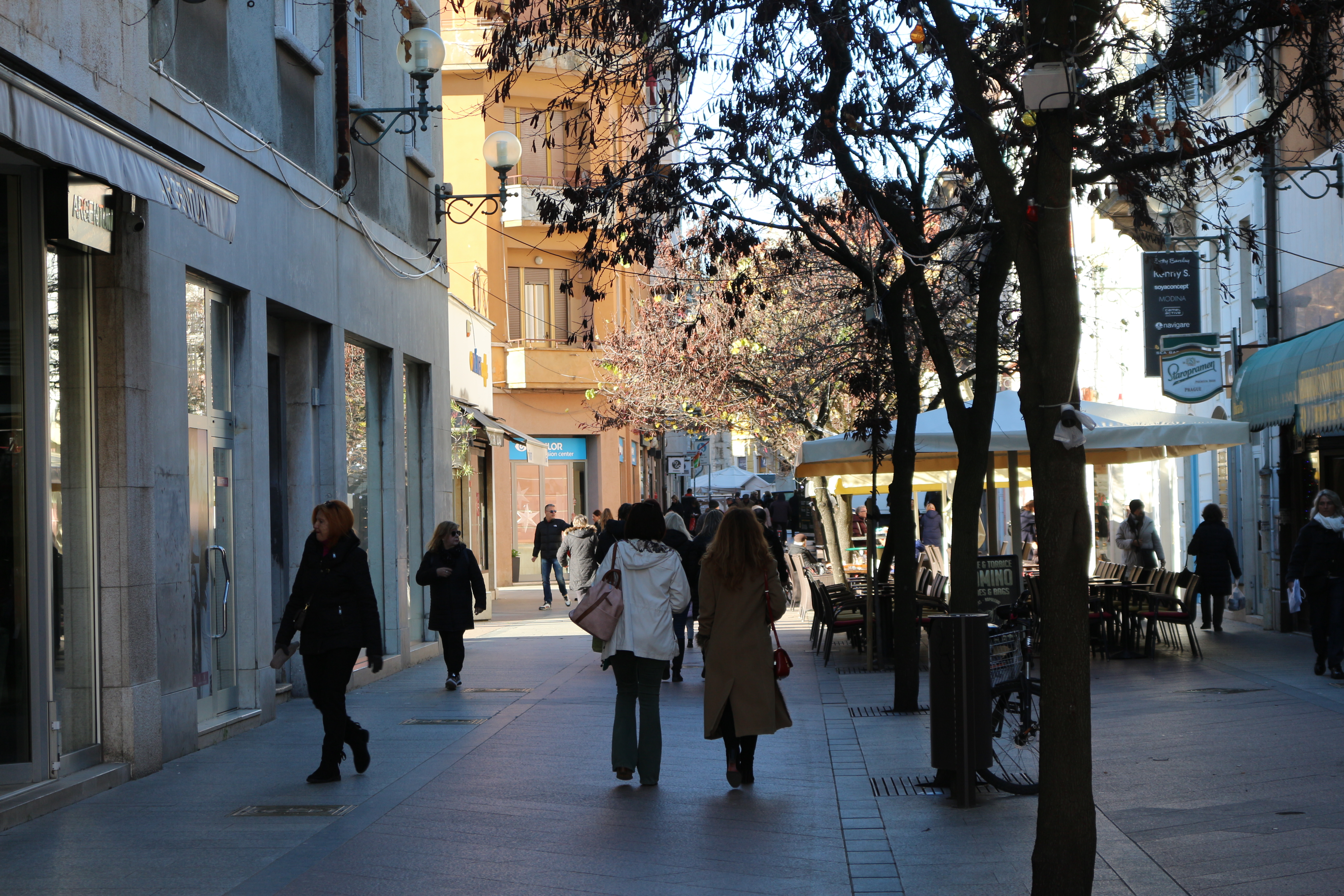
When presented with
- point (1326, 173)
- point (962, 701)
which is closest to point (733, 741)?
point (962, 701)

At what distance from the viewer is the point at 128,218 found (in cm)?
966

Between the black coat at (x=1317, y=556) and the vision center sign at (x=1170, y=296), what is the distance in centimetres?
732

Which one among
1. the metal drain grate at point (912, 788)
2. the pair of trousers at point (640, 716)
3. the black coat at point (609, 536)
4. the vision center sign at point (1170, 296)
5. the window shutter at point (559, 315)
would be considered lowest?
the metal drain grate at point (912, 788)

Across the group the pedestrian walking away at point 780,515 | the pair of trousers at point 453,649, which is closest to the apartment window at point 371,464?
the pair of trousers at point 453,649

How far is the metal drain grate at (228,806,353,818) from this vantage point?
26.8 ft

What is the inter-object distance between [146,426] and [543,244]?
27617 millimetres

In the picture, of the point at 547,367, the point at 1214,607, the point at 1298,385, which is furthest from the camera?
the point at 547,367

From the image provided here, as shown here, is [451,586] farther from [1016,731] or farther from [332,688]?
[1016,731]

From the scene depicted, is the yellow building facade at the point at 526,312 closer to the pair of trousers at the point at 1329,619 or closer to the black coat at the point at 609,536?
the black coat at the point at 609,536

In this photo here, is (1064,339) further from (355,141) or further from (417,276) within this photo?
(417,276)

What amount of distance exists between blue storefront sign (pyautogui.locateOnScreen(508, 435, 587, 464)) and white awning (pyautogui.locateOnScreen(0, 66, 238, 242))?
28449 mm

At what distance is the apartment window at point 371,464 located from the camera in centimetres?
1591

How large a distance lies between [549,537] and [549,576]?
3.94ft

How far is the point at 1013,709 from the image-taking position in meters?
9.09
